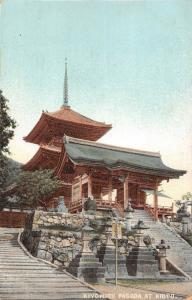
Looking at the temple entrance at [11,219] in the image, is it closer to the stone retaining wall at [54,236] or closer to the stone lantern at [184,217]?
the stone retaining wall at [54,236]

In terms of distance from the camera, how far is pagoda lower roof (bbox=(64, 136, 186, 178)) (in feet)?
56.1

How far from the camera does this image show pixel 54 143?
76.6 ft

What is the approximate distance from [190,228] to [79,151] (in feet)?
22.0

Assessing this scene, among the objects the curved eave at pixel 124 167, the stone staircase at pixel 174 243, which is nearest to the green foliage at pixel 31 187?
the curved eave at pixel 124 167

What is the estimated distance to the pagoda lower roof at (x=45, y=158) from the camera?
72.3 ft

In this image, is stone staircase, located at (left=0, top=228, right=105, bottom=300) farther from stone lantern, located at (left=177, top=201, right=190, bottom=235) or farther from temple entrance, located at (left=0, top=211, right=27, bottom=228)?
stone lantern, located at (left=177, top=201, right=190, bottom=235)

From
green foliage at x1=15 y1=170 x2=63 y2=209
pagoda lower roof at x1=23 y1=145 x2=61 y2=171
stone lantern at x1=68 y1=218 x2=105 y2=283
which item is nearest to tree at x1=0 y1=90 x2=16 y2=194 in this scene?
green foliage at x1=15 y1=170 x2=63 y2=209

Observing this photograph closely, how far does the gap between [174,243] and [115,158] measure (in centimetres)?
768

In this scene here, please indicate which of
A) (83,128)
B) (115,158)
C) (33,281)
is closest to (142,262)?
(33,281)

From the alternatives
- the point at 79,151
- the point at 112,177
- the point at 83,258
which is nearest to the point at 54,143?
the point at 79,151

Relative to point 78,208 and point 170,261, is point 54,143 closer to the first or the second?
point 78,208

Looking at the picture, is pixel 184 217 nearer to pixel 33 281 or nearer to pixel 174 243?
pixel 174 243

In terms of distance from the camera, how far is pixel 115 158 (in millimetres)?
20688

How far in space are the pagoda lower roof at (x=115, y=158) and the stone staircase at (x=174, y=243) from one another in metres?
2.27
